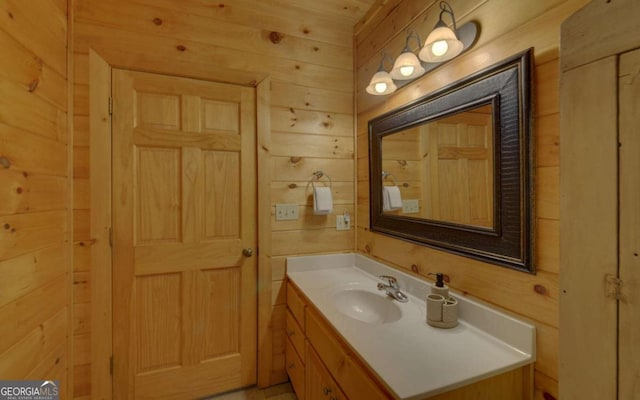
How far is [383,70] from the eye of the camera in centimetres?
158

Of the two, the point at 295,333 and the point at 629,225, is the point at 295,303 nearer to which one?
the point at 295,333

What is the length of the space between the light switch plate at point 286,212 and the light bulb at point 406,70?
1.02 metres

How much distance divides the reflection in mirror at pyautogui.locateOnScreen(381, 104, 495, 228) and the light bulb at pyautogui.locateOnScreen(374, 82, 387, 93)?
0.26 meters

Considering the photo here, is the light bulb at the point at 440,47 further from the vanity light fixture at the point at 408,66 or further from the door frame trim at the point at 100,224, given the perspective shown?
the door frame trim at the point at 100,224

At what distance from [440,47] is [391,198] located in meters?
0.80

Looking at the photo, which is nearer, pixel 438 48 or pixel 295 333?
pixel 438 48

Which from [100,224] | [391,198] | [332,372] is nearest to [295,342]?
[332,372]

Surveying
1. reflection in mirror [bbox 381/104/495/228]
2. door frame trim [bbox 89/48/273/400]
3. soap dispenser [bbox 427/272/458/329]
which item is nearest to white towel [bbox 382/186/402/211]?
reflection in mirror [bbox 381/104/495/228]

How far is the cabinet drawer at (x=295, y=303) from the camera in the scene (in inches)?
60.1

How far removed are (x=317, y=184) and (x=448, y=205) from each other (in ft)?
2.99

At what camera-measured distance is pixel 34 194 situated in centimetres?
122

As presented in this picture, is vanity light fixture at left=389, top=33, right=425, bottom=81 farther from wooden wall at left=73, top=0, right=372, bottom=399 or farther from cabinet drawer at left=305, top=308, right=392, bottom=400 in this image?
cabinet drawer at left=305, top=308, right=392, bottom=400

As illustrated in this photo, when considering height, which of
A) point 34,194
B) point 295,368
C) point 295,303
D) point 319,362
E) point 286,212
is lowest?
point 295,368

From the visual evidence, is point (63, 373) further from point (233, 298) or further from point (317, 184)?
point (317, 184)
